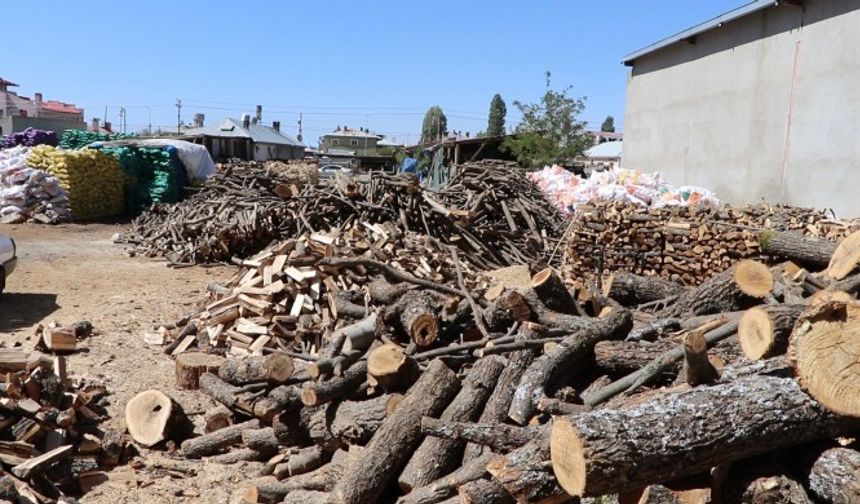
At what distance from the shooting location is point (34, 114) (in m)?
58.7

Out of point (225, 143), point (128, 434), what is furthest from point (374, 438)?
point (225, 143)

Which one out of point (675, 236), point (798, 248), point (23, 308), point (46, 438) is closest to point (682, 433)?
point (46, 438)

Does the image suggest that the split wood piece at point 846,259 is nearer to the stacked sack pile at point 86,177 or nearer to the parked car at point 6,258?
the parked car at point 6,258

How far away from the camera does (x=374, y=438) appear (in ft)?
15.0

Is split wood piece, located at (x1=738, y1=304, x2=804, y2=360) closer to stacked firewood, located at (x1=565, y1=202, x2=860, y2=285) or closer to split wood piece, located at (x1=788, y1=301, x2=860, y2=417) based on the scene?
split wood piece, located at (x1=788, y1=301, x2=860, y2=417)

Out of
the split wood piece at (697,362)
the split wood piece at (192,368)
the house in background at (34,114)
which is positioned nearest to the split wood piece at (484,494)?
the split wood piece at (697,362)

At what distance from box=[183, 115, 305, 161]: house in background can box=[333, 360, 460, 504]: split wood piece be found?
112ft

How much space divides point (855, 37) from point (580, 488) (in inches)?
504

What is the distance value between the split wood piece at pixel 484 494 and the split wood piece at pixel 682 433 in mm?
512

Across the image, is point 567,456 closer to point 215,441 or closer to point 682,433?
point 682,433

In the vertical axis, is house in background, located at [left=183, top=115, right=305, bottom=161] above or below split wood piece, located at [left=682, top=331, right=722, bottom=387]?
above

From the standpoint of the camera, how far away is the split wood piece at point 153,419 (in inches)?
228

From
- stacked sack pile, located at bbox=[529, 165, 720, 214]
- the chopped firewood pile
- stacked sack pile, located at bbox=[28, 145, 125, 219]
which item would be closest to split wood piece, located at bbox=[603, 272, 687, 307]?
the chopped firewood pile

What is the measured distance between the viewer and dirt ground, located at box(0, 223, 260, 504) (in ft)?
17.2
